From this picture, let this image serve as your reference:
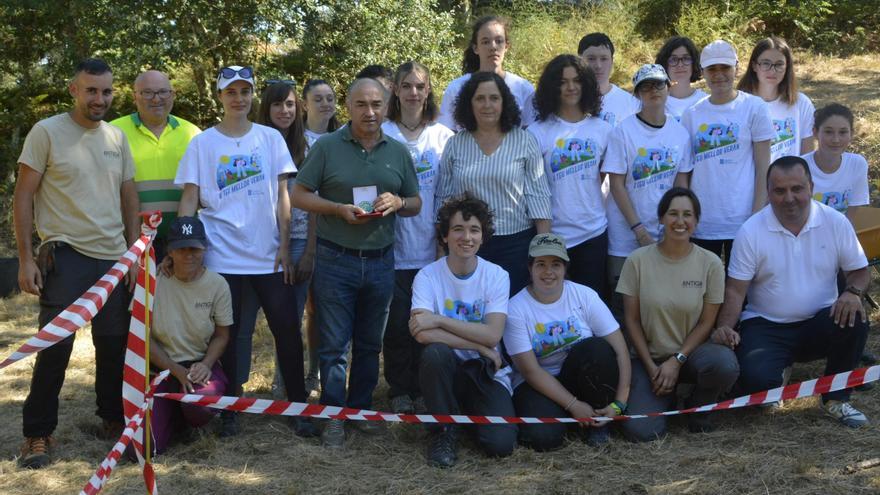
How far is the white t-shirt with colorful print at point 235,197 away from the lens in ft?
16.0

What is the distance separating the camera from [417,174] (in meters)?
5.29

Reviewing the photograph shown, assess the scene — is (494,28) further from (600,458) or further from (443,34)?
(443,34)

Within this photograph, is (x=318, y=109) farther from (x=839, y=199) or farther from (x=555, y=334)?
(x=839, y=199)

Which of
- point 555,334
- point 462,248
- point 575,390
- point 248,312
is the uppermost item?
point 462,248

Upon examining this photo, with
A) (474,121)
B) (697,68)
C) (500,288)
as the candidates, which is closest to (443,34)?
(697,68)

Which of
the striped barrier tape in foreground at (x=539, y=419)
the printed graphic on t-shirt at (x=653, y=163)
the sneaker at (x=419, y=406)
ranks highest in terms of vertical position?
the printed graphic on t-shirt at (x=653, y=163)

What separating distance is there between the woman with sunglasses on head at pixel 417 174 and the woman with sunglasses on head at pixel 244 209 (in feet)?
2.07

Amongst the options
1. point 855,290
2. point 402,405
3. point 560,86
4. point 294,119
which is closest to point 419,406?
point 402,405

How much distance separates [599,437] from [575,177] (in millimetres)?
1531

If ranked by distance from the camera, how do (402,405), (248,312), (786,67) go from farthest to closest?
(786,67) < (402,405) < (248,312)

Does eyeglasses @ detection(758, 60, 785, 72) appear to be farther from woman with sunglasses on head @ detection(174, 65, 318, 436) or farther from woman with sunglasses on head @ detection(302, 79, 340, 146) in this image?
woman with sunglasses on head @ detection(174, 65, 318, 436)

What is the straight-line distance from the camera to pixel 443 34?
37.8 feet

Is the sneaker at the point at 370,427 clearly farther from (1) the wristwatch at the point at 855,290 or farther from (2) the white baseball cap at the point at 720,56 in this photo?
(2) the white baseball cap at the point at 720,56

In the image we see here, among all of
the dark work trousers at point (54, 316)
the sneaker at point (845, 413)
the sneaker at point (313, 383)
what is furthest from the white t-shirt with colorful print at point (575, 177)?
the dark work trousers at point (54, 316)
